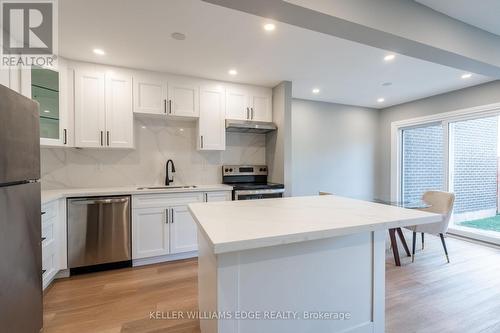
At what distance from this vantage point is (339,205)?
1.69 metres

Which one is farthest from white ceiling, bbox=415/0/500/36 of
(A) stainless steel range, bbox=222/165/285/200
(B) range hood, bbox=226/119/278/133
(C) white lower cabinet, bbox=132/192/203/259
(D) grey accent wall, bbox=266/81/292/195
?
(C) white lower cabinet, bbox=132/192/203/259

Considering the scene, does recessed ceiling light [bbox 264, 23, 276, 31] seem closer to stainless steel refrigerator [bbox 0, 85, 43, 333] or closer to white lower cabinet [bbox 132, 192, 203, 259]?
stainless steel refrigerator [bbox 0, 85, 43, 333]

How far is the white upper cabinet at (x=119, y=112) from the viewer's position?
284cm

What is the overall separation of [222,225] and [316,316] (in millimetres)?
799

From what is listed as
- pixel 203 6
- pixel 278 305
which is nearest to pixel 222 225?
pixel 278 305

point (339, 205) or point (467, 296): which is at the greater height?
point (339, 205)

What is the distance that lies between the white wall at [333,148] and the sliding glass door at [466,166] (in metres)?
0.88

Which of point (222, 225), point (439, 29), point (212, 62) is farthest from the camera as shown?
point (212, 62)

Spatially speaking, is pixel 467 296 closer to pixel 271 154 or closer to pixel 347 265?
pixel 347 265

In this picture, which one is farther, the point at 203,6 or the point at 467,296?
the point at 467,296

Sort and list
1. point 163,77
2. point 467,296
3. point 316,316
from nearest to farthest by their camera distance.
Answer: point 316,316 → point 467,296 → point 163,77

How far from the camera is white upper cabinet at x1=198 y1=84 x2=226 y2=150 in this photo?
10.7 feet

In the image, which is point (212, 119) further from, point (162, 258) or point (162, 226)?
point (162, 258)

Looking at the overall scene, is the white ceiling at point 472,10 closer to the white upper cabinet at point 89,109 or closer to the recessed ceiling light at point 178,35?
the recessed ceiling light at point 178,35
